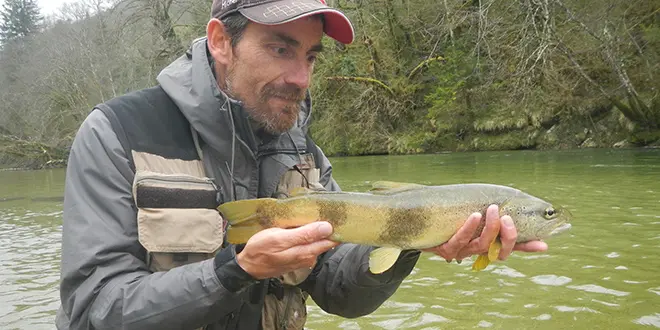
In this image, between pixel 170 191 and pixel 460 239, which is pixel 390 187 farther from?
pixel 170 191

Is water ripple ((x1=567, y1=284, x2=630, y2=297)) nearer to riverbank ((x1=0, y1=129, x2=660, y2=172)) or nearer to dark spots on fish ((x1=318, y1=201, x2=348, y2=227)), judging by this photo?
dark spots on fish ((x1=318, y1=201, x2=348, y2=227))

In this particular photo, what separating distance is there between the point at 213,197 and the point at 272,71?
742 millimetres

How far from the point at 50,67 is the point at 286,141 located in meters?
45.4

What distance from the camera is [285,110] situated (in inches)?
121

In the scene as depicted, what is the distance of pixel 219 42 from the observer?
3.06 m

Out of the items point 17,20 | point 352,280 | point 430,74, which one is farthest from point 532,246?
point 17,20

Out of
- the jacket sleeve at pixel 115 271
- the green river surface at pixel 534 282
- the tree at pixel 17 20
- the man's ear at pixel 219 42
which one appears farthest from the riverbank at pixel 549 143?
the tree at pixel 17 20

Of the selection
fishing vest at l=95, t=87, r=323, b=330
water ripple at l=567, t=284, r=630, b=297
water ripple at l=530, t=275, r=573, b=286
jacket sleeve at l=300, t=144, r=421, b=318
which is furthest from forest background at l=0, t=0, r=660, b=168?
fishing vest at l=95, t=87, r=323, b=330

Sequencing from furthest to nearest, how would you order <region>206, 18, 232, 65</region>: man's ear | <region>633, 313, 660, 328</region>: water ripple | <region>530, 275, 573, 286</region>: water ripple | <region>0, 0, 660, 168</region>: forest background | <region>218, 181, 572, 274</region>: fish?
<region>0, 0, 660, 168</region>: forest background → <region>530, 275, 573, 286</region>: water ripple → <region>633, 313, 660, 328</region>: water ripple → <region>206, 18, 232, 65</region>: man's ear → <region>218, 181, 572, 274</region>: fish

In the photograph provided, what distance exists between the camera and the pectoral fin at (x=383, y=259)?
105 inches

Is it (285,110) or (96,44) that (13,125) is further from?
(285,110)

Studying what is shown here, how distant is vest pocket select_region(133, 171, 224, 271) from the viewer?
2.61 meters

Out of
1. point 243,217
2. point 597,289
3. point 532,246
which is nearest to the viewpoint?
point 243,217

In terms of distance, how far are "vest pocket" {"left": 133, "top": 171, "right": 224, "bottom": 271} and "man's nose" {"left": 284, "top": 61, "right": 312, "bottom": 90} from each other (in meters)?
0.71
